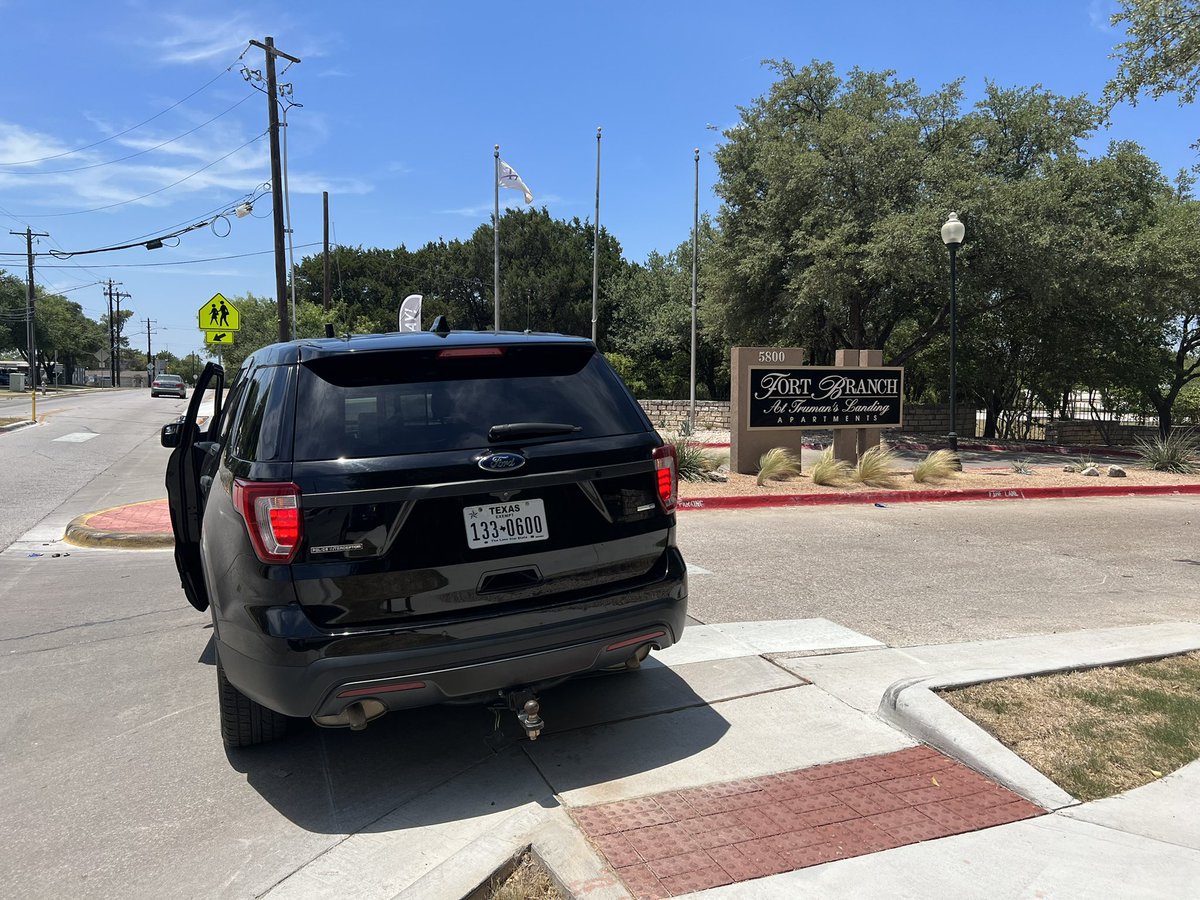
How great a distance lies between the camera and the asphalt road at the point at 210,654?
3.18m

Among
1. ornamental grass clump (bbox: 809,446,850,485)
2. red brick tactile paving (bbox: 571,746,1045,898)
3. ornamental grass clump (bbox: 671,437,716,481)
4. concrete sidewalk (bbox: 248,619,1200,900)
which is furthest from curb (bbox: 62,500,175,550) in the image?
ornamental grass clump (bbox: 809,446,850,485)

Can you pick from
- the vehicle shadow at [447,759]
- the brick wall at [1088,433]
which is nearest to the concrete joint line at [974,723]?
the vehicle shadow at [447,759]

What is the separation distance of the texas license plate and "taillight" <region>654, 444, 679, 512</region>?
2.07 feet

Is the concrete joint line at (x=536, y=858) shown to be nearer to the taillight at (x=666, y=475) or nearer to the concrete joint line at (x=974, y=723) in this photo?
the taillight at (x=666, y=475)

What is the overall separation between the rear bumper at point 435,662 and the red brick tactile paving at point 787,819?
1.97 feet

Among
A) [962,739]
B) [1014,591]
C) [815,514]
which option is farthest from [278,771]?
[815,514]

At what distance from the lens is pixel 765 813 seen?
3275 mm

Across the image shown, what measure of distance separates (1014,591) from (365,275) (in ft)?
197

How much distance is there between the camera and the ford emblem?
3.31 metres

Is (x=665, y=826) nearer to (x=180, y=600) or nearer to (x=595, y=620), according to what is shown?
(x=595, y=620)

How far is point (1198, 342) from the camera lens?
25.9 metres

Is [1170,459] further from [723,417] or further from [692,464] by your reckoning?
[723,417]

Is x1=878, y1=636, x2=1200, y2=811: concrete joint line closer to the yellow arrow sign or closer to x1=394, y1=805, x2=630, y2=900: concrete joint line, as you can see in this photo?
x1=394, y1=805, x2=630, y2=900: concrete joint line

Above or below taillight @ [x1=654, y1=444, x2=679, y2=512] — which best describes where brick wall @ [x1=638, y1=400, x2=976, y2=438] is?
below
